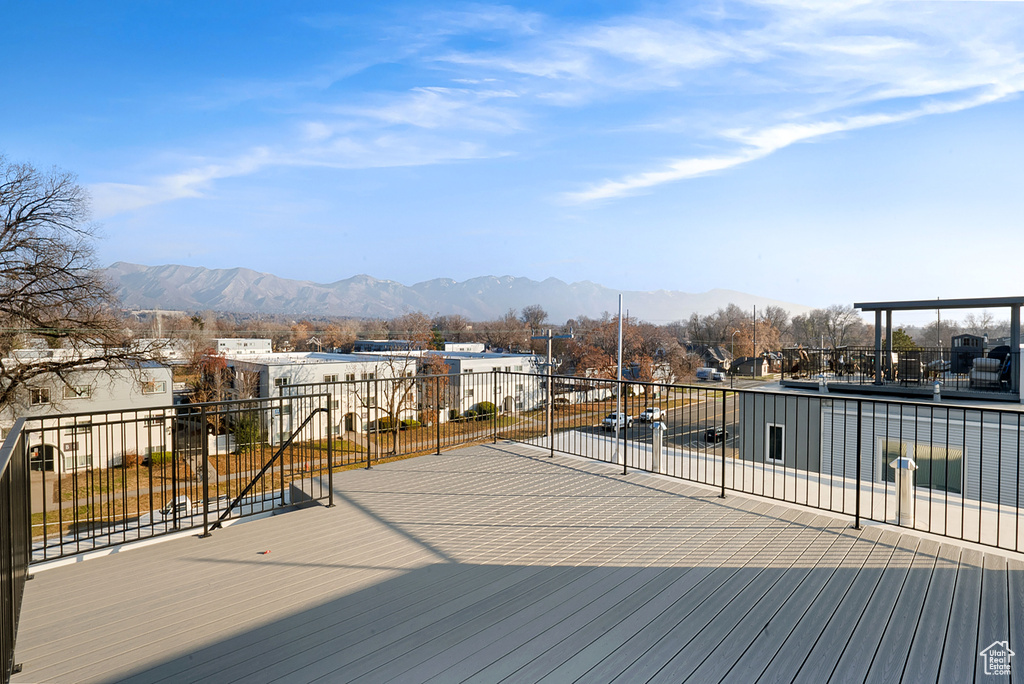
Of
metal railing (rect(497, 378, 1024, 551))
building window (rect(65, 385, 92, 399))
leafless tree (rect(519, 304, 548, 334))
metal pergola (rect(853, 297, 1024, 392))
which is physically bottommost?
Answer: building window (rect(65, 385, 92, 399))

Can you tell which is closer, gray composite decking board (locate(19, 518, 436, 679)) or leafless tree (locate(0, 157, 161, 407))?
gray composite decking board (locate(19, 518, 436, 679))

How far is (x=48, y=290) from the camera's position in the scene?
19.5m

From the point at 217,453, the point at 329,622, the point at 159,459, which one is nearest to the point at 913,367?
the point at 329,622

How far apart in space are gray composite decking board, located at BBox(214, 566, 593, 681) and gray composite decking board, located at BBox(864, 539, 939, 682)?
1.51 meters

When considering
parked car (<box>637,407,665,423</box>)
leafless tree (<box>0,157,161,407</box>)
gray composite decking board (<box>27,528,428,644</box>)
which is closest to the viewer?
gray composite decking board (<box>27,528,428,644</box>)

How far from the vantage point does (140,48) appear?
22.1 metres

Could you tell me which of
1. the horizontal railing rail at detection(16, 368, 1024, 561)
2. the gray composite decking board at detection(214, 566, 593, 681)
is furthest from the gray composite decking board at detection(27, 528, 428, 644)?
the gray composite decking board at detection(214, 566, 593, 681)

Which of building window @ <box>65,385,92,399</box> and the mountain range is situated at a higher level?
the mountain range

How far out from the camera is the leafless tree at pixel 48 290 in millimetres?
18891

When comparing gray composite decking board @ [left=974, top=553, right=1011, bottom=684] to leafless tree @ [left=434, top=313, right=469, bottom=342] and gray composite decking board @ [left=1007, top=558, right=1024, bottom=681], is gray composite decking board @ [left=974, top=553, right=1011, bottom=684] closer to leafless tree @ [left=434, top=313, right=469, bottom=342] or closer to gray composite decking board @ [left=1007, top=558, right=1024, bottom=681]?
gray composite decking board @ [left=1007, top=558, right=1024, bottom=681]

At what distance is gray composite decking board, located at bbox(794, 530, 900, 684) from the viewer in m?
2.15

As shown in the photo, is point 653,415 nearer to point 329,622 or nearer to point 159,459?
point 329,622

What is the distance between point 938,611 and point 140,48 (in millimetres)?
30224

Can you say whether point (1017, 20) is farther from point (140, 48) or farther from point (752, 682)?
point (140, 48)
